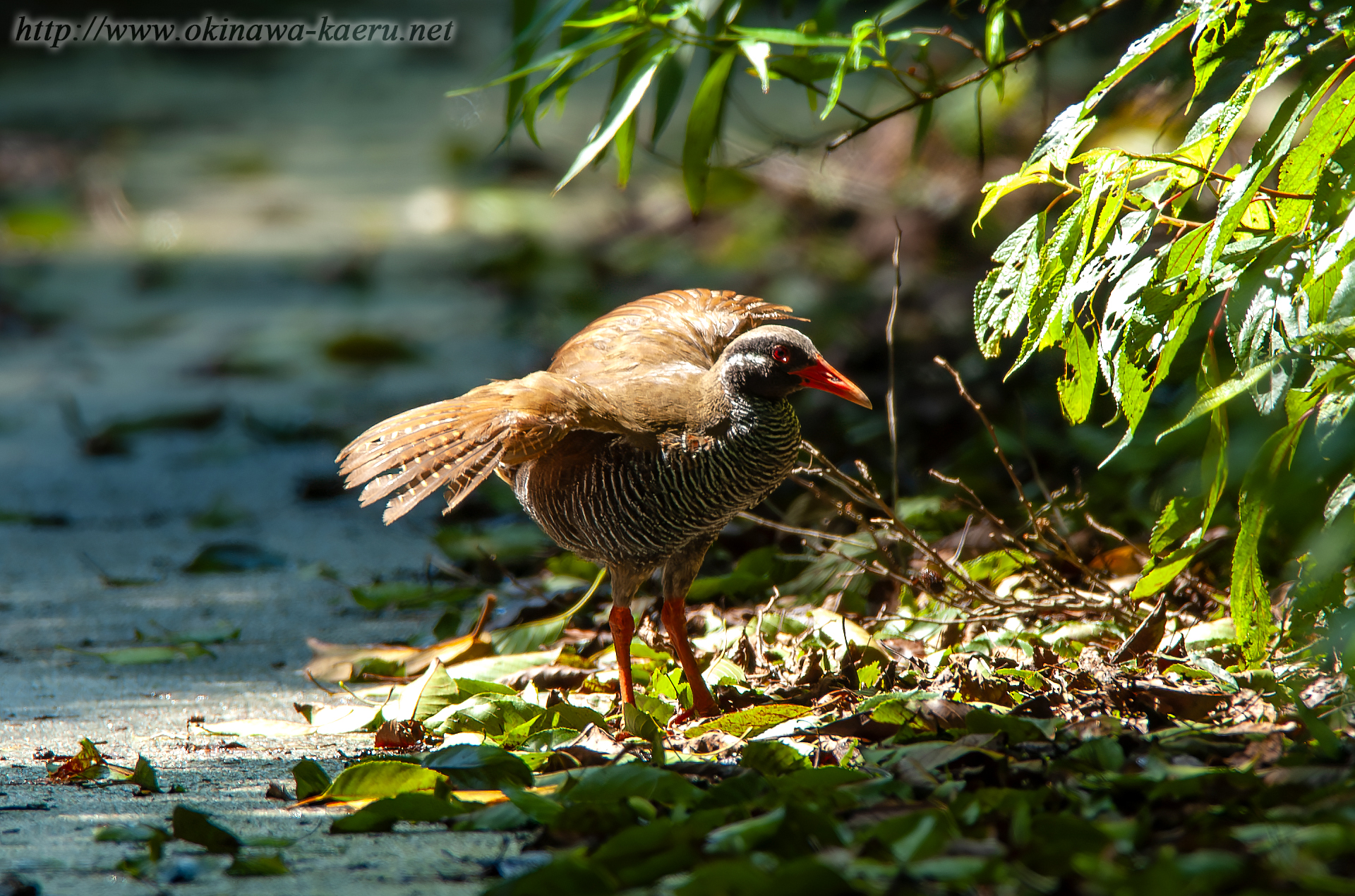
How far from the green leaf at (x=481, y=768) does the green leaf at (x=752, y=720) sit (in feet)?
1.60

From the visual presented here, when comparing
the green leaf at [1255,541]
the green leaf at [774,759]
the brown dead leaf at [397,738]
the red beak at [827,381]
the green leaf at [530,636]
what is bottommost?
the brown dead leaf at [397,738]

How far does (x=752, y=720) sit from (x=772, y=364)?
90cm

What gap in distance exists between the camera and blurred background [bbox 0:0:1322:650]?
16.4 feet

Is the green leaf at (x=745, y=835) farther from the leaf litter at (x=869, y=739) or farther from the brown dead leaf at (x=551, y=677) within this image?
the brown dead leaf at (x=551, y=677)

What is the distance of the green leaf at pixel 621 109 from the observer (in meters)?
2.95

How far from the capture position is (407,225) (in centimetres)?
988

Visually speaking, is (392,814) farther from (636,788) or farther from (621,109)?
(621,109)

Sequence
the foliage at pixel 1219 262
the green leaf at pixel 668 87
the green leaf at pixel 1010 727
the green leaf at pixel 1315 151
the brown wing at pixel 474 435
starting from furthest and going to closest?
the green leaf at pixel 668 87
the brown wing at pixel 474 435
the green leaf at pixel 1010 727
the green leaf at pixel 1315 151
the foliage at pixel 1219 262

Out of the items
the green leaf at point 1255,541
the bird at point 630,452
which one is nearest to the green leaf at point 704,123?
the bird at point 630,452

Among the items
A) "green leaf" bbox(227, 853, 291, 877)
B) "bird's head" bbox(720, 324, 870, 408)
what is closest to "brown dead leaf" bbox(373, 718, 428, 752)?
"green leaf" bbox(227, 853, 291, 877)

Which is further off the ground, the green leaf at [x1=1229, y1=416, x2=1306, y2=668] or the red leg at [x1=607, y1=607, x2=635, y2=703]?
the green leaf at [x1=1229, y1=416, x2=1306, y2=668]

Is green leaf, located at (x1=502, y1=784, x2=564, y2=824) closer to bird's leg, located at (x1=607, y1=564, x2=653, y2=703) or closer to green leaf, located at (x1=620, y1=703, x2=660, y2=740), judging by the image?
green leaf, located at (x1=620, y1=703, x2=660, y2=740)

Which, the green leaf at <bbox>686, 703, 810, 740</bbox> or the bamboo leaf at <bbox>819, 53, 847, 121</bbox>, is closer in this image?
the bamboo leaf at <bbox>819, 53, 847, 121</bbox>

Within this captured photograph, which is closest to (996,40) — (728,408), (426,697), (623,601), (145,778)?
(728,408)
